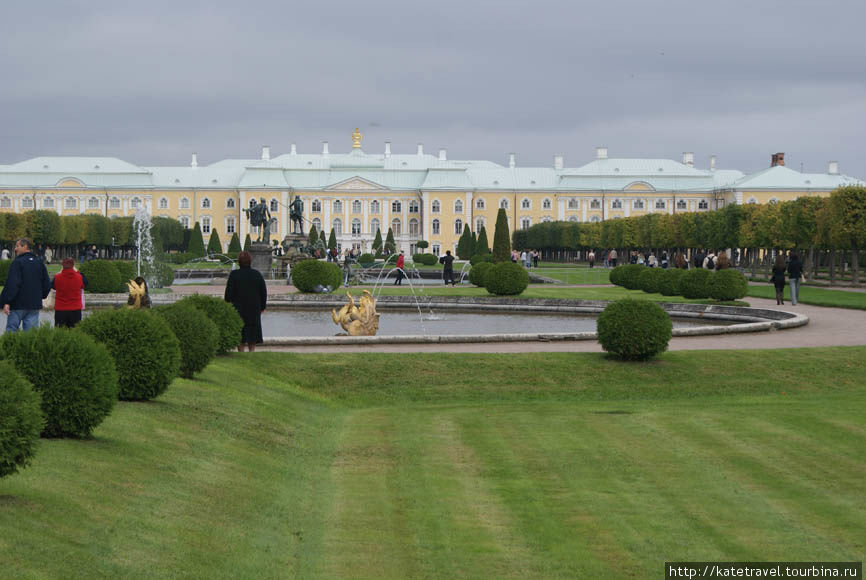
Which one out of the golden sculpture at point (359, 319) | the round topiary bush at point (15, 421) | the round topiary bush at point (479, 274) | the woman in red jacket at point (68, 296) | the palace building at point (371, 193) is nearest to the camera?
the round topiary bush at point (15, 421)

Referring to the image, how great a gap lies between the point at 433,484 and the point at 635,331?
20.1 feet

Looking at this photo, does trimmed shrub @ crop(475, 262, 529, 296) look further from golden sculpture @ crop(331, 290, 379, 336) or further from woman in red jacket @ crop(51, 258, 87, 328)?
woman in red jacket @ crop(51, 258, 87, 328)

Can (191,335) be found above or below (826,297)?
above

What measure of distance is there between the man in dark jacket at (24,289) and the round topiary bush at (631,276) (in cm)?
2209

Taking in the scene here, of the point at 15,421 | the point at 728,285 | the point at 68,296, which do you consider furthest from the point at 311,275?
the point at 15,421

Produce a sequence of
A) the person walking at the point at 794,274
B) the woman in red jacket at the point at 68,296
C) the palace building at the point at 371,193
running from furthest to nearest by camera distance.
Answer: the palace building at the point at 371,193 < the person walking at the point at 794,274 < the woman in red jacket at the point at 68,296

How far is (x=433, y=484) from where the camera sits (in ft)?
23.9

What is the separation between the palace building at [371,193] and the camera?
9806 centimetres

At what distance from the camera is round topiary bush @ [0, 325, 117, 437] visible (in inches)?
270

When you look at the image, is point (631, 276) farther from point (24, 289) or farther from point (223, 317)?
point (24, 289)

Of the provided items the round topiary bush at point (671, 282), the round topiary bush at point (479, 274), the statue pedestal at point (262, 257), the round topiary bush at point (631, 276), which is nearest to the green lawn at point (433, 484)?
the round topiary bush at point (671, 282)

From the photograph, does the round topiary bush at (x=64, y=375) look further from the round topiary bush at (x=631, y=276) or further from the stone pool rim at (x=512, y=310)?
the round topiary bush at (x=631, y=276)

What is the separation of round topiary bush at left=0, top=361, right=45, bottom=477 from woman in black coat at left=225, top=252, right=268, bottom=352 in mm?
6764

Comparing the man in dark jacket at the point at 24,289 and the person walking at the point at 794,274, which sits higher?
the man in dark jacket at the point at 24,289
